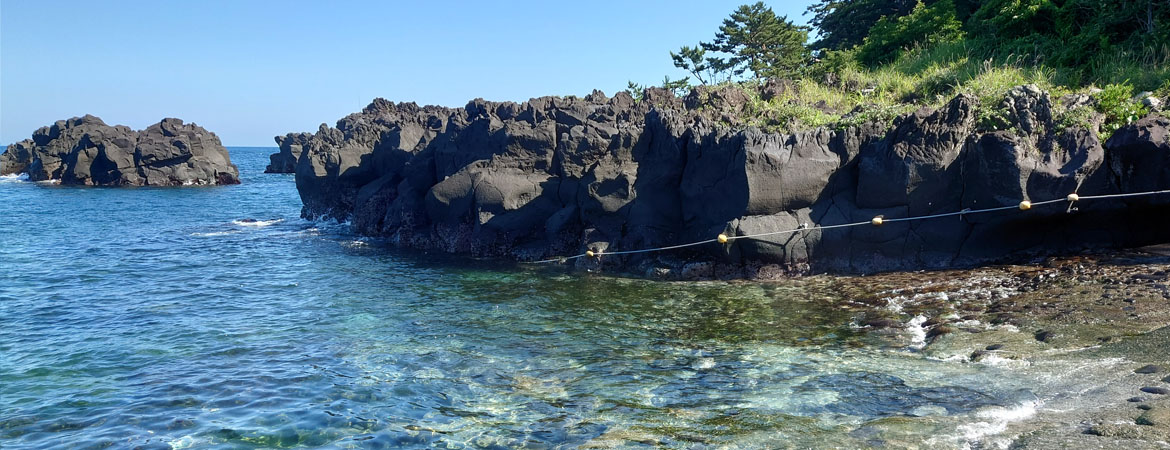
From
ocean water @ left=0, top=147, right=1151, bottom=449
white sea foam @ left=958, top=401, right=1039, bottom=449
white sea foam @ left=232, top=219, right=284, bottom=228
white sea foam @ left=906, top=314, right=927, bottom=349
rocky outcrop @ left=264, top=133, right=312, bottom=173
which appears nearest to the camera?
white sea foam @ left=958, top=401, right=1039, bottom=449

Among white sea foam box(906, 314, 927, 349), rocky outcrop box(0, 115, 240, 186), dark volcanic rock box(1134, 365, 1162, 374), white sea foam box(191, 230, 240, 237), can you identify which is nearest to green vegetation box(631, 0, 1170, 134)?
white sea foam box(906, 314, 927, 349)

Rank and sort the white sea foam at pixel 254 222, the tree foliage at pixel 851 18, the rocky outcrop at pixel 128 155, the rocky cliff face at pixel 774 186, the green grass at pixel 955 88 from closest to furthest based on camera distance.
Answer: the rocky cliff face at pixel 774 186
the green grass at pixel 955 88
the white sea foam at pixel 254 222
the tree foliage at pixel 851 18
the rocky outcrop at pixel 128 155

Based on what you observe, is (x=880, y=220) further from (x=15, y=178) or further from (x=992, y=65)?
(x=15, y=178)

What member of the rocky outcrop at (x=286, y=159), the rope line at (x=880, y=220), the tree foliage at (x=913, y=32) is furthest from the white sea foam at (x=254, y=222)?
the rocky outcrop at (x=286, y=159)

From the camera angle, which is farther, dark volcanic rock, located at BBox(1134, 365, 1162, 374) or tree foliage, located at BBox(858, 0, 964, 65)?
tree foliage, located at BBox(858, 0, 964, 65)

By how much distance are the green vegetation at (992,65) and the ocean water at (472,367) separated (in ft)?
20.9

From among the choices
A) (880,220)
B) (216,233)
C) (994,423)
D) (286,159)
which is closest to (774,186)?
(880,220)

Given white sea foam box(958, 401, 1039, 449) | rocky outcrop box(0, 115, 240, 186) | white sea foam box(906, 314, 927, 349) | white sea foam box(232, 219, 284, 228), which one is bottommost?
white sea foam box(958, 401, 1039, 449)

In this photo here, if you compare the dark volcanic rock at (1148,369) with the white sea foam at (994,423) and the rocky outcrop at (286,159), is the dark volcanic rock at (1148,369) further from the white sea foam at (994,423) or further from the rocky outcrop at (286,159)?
the rocky outcrop at (286,159)

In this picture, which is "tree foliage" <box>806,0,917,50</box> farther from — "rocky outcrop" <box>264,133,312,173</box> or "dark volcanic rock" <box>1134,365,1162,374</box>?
"rocky outcrop" <box>264,133,312,173</box>

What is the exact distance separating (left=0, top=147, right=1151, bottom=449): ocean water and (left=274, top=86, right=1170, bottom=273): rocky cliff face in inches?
60.8

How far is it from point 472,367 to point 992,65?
19509 millimetres

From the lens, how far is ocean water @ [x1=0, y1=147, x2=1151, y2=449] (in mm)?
8031

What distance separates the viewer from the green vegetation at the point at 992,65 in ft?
53.9
